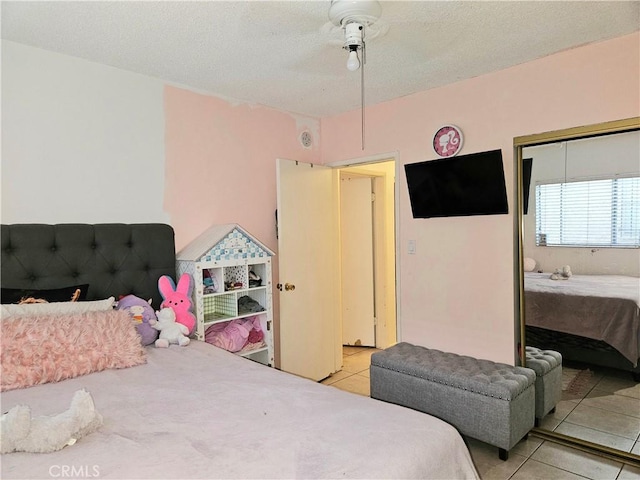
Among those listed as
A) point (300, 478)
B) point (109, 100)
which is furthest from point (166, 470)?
point (109, 100)

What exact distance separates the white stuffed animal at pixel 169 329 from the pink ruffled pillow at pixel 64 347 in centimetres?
25

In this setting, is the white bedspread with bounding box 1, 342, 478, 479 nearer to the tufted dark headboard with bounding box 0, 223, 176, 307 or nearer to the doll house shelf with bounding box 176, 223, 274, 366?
the tufted dark headboard with bounding box 0, 223, 176, 307

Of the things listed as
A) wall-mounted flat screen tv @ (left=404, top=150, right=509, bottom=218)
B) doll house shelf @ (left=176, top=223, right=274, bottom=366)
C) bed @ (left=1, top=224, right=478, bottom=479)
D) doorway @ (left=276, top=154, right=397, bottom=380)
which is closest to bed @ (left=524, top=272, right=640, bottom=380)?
wall-mounted flat screen tv @ (left=404, top=150, right=509, bottom=218)

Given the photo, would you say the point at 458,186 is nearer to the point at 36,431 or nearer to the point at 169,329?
the point at 169,329

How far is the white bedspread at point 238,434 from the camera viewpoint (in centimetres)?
117

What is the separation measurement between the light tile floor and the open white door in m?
1.51

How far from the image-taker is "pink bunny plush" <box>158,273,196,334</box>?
2.58 metres

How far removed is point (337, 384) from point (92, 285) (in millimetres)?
2268

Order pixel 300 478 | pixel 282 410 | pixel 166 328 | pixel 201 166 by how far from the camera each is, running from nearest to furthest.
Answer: pixel 300 478 → pixel 282 410 → pixel 166 328 → pixel 201 166

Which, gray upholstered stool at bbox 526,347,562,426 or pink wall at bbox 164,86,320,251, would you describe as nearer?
gray upholstered stool at bbox 526,347,562,426

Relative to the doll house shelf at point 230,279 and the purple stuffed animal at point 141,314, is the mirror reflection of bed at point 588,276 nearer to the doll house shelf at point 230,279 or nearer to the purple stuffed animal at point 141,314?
the doll house shelf at point 230,279

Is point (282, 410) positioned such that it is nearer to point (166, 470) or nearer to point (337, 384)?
point (166, 470)

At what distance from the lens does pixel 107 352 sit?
2.00m

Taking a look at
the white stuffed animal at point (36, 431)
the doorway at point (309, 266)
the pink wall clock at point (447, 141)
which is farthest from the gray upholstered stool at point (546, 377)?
the white stuffed animal at point (36, 431)
